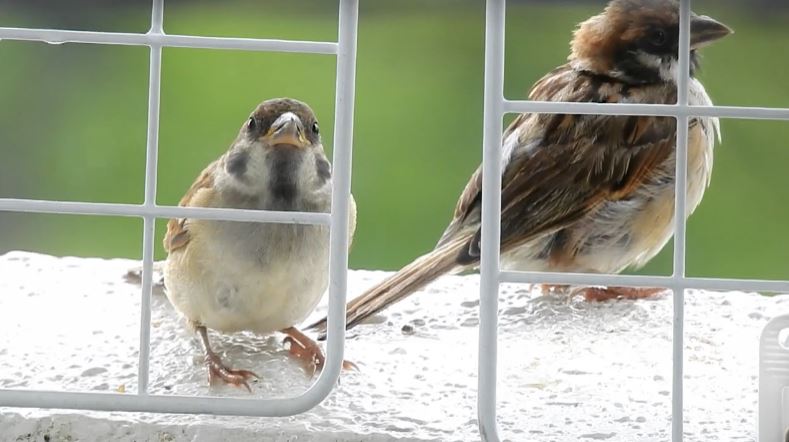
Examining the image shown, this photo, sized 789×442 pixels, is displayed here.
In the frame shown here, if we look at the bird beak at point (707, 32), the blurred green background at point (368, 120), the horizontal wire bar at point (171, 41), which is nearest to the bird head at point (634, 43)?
the bird beak at point (707, 32)

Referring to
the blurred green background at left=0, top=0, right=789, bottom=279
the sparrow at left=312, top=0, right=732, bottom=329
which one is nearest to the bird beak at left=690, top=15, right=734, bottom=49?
the sparrow at left=312, top=0, right=732, bottom=329

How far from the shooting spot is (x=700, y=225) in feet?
14.6

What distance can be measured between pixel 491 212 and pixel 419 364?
0.36 metres

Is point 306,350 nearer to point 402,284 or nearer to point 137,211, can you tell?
point 402,284

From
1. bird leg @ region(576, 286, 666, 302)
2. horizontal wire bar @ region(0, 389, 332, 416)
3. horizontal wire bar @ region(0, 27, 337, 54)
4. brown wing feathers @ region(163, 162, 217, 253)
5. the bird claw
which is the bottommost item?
horizontal wire bar @ region(0, 389, 332, 416)

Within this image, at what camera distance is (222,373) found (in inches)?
44.6

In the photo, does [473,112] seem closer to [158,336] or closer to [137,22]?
[137,22]

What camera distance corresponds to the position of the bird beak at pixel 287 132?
1.16 meters

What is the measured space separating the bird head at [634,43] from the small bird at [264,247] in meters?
0.43

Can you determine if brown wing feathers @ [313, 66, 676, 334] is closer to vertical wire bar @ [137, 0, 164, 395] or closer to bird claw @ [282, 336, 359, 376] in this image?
bird claw @ [282, 336, 359, 376]

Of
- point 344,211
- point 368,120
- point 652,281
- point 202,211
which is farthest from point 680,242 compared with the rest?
point 368,120

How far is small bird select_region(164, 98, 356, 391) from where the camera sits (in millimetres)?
1211

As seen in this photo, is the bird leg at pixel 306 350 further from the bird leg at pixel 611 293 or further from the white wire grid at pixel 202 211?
the bird leg at pixel 611 293

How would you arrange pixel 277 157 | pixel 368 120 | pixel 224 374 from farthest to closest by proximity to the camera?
1. pixel 368 120
2. pixel 277 157
3. pixel 224 374
